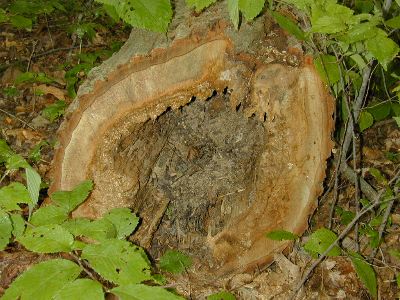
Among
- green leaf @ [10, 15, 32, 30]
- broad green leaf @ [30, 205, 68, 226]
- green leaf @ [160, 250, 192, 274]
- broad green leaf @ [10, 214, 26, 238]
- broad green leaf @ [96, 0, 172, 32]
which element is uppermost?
green leaf @ [10, 15, 32, 30]

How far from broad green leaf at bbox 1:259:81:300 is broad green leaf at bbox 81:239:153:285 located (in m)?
0.07

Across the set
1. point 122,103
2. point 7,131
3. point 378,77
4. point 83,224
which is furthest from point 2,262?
point 378,77

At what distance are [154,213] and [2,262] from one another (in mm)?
836

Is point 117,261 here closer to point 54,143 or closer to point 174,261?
point 174,261

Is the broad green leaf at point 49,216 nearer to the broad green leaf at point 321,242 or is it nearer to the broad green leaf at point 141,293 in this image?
the broad green leaf at point 141,293

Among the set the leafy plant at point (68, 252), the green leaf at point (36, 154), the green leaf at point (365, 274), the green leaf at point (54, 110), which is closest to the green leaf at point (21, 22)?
the green leaf at point (54, 110)

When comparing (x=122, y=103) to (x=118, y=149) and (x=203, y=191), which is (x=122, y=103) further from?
(x=203, y=191)

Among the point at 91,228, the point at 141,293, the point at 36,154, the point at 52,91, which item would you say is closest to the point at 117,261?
the point at 141,293

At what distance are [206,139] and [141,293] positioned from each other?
4.60 feet

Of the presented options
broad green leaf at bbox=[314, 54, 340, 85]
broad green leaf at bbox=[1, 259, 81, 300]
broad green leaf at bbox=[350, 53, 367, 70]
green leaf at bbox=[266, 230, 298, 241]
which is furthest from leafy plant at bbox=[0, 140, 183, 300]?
broad green leaf at bbox=[350, 53, 367, 70]

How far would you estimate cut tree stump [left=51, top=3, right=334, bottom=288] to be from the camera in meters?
1.77

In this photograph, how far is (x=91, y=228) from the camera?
1663mm

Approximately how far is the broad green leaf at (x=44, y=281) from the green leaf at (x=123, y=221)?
0.56 metres

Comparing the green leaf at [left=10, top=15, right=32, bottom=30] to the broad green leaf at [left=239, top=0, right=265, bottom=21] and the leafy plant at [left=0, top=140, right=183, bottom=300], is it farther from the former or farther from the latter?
the broad green leaf at [left=239, top=0, right=265, bottom=21]
